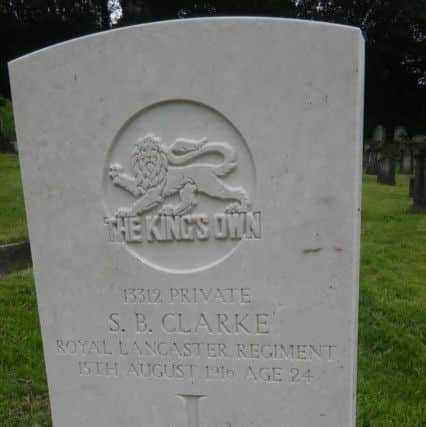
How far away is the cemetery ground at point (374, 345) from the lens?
2770 millimetres

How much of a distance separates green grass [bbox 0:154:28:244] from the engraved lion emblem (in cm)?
367

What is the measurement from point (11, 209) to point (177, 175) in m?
5.80

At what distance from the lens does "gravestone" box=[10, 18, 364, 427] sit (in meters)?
1.72

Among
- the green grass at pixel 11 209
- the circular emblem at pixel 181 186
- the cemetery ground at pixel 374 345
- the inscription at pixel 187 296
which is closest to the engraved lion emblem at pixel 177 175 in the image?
the circular emblem at pixel 181 186

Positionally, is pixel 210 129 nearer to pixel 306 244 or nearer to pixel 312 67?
pixel 312 67

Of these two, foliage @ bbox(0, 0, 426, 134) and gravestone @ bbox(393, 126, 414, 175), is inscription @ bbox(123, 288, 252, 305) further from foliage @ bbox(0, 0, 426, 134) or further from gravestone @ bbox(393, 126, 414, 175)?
gravestone @ bbox(393, 126, 414, 175)

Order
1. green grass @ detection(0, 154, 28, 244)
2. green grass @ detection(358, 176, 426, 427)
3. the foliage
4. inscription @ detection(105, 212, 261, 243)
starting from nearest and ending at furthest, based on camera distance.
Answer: inscription @ detection(105, 212, 261, 243)
green grass @ detection(358, 176, 426, 427)
green grass @ detection(0, 154, 28, 244)
the foliage

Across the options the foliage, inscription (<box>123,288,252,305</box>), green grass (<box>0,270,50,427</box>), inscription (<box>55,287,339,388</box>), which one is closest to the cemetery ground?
green grass (<box>0,270,50,427</box>)

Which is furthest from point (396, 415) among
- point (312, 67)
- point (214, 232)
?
point (312, 67)

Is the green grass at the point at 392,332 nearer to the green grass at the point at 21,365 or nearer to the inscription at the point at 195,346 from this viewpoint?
the inscription at the point at 195,346

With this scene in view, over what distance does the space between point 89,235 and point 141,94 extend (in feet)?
2.12

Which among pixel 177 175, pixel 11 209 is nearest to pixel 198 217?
pixel 177 175

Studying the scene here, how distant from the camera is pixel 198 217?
6.18 feet

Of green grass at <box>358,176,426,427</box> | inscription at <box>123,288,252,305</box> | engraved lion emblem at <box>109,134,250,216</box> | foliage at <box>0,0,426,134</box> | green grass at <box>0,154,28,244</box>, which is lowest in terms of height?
green grass at <box>358,176,426,427</box>
